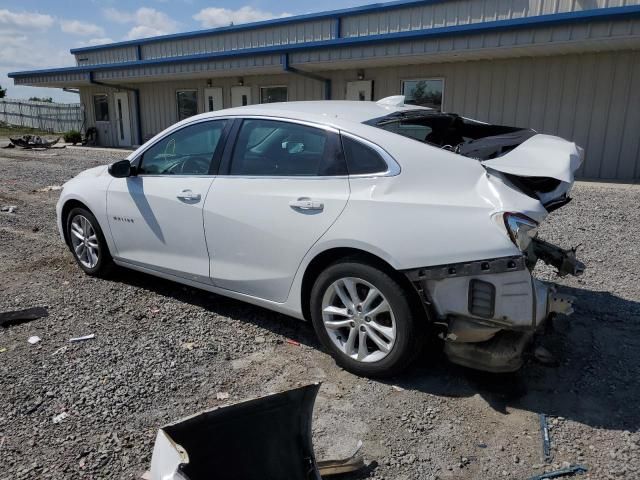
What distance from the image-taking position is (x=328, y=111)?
147 inches

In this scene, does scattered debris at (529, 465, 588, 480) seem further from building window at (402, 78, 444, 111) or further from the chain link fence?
the chain link fence

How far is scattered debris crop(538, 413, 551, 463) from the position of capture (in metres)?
2.61

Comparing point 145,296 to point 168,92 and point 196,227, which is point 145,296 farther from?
point 168,92

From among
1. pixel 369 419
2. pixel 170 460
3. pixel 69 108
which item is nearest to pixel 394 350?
pixel 369 419

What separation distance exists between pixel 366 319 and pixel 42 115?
37.5m

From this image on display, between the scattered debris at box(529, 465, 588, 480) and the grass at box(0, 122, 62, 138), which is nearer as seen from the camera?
the scattered debris at box(529, 465, 588, 480)

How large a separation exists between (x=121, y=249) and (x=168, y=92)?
53.6ft

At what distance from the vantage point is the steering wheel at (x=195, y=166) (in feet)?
13.4

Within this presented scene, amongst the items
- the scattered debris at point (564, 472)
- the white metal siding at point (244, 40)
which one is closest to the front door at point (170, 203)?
the scattered debris at point (564, 472)

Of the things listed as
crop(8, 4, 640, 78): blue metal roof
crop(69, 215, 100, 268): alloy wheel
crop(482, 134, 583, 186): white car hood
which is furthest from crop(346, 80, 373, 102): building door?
crop(482, 134, 583, 186): white car hood

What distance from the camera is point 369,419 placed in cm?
294

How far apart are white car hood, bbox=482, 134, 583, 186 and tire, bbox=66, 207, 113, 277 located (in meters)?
3.60

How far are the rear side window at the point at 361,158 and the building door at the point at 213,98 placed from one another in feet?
50.4

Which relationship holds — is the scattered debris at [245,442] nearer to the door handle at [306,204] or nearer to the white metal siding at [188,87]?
the door handle at [306,204]
